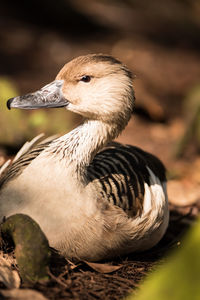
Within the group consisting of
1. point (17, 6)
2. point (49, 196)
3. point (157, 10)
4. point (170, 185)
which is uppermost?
point (157, 10)

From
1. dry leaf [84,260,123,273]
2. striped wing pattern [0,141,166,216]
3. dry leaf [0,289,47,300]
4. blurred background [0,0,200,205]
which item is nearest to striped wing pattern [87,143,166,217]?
striped wing pattern [0,141,166,216]

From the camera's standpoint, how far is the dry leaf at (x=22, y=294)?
2.20 m

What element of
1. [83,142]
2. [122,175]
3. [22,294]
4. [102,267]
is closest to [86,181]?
[83,142]

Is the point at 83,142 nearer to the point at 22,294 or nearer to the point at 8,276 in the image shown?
the point at 8,276

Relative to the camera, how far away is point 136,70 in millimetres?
8133

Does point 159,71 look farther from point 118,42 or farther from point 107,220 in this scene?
point 107,220

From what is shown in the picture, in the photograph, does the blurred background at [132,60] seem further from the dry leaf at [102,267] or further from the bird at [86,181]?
the dry leaf at [102,267]

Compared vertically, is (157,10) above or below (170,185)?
above

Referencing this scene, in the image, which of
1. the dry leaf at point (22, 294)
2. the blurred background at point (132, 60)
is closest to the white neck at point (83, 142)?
the dry leaf at point (22, 294)

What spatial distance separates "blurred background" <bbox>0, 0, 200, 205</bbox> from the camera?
5.51 m

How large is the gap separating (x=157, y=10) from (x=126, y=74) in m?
9.51

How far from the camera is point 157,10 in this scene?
11898 millimetres

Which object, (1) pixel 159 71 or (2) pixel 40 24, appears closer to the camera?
(1) pixel 159 71

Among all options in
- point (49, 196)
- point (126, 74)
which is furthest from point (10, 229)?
point (126, 74)
